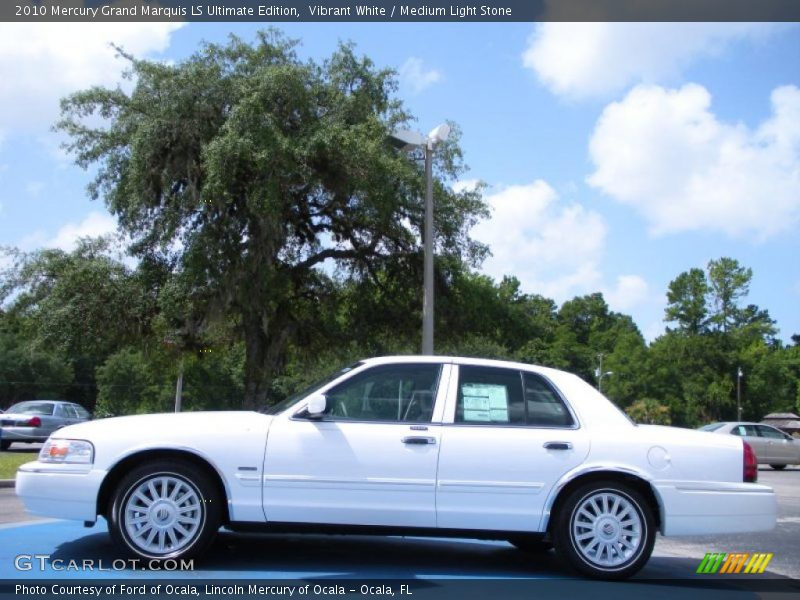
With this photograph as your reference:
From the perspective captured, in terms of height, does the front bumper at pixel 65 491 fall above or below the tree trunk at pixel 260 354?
below

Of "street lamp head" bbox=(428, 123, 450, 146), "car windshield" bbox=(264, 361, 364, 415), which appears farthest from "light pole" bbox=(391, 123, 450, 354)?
"car windshield" bbox=(264, 361, 364, 415)

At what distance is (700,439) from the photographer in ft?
21.9

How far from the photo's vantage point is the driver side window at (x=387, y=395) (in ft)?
21.3

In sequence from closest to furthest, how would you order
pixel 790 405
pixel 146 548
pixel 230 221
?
pixel 146 548, pixel 230 221, pixel 790 405

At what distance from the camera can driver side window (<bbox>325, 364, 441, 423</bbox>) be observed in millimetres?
6500

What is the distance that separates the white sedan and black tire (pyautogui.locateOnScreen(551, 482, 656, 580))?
0.4 inches

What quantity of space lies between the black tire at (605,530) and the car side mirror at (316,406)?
1.93 meters

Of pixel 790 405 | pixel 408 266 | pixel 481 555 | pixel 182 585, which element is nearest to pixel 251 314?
pixel 408 266

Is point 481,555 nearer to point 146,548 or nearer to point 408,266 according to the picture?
point 146,548

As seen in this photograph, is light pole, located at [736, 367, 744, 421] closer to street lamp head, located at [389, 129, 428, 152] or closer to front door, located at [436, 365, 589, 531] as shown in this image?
street lamp head, located at [389, 129, 428, 152]

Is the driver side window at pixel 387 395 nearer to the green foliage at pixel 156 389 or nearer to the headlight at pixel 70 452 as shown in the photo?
the headlight at pixel 70 452

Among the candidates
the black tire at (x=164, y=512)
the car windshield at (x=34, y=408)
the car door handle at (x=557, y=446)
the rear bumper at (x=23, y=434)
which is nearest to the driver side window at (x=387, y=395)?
the car door handle at (x=557, y=446)

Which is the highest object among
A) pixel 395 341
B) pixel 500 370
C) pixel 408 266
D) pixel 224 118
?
pixel 224 118

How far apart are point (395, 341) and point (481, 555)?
17.6m
